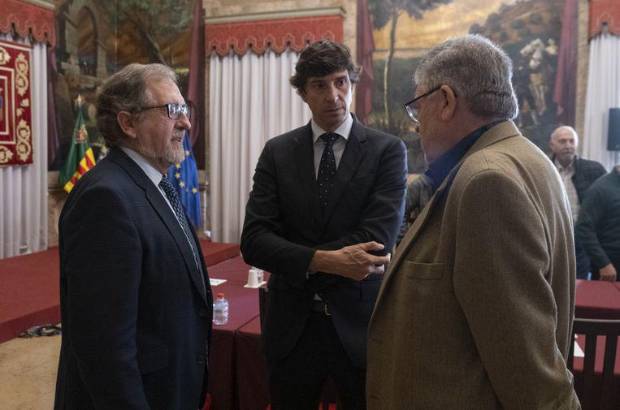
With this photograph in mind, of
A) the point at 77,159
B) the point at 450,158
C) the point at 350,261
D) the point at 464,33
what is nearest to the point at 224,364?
the point at 350,261

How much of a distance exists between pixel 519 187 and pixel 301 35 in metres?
6.07

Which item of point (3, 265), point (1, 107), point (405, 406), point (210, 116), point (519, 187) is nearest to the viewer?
point (519, 187)

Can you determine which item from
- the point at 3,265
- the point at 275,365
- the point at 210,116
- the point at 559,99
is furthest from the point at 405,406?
the point at 210,116

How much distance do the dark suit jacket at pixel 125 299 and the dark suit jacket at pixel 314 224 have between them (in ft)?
1.01

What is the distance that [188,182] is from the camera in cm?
695

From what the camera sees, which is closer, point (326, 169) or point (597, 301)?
point (326, 169)

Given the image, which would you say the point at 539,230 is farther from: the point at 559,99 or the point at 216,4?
the point at 216,4

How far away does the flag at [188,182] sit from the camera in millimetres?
6855

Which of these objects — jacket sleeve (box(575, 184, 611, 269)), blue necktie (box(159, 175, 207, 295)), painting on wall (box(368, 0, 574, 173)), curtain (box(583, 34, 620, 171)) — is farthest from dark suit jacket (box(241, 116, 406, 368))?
curtain (box(583, 34, 620, 171))

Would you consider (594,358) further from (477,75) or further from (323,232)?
(477,75)

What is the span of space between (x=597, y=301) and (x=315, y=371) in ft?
6.85

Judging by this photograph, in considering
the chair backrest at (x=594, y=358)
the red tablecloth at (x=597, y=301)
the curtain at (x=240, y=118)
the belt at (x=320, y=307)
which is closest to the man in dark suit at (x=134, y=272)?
the belt at (x=320, y=307)

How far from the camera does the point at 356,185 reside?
187 cm

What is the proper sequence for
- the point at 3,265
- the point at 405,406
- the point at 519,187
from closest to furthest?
the point at 519,187 < the point at 405,406 < the point at 3,265
